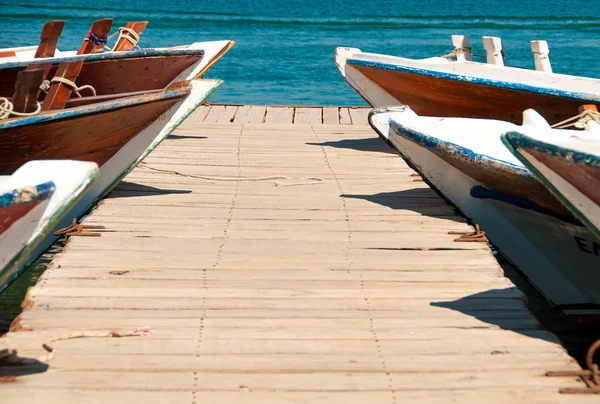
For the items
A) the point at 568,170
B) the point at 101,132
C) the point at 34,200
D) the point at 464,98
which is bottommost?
the point at 101,132

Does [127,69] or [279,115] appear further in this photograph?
[279,115]

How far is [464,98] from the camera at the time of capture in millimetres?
8266

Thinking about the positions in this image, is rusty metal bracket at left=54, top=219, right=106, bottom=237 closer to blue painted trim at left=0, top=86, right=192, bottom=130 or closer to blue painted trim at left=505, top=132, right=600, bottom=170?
blue painted trim at left=0, top=86, right=192, bottom=130

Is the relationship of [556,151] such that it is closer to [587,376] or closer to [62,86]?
[587,376]

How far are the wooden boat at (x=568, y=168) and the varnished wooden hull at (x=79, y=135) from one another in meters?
3.16

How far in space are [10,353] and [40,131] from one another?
8.26ft

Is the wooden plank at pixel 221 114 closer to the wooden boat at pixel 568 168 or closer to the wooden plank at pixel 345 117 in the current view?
the wooden plank at pixel 345 117

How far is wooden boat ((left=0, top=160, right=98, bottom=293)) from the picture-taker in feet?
11.0

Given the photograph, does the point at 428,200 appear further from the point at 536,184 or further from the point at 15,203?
the point at 15,203

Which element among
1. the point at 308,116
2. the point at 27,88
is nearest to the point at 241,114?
the point at 308,116

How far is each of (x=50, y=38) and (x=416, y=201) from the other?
131 inches

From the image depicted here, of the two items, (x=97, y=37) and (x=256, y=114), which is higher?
(x=97, y=37)

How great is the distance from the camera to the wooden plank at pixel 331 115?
10.4 meters

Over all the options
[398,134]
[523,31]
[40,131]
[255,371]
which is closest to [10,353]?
[255,371]
